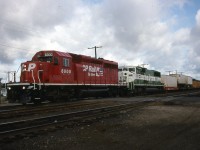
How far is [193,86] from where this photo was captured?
234ft

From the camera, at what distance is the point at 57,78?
67.2 feet

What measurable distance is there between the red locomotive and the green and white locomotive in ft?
17.4

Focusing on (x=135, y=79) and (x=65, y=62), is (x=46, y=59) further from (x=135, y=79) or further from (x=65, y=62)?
(x=135, y=79)

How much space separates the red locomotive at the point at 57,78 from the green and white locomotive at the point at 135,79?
17.4ft

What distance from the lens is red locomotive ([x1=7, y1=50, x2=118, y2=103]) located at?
1859cm

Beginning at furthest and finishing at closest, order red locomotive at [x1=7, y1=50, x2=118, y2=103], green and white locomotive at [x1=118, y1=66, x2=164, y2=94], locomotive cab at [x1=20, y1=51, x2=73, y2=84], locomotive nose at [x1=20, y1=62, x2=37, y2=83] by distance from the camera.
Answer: green and white locomotive at [x1=118, y1=66, x2=164, y2=94] < locomotive cab at [x1=20, y1=51, x2=73, y2=84] < locomotive nose at [x1=20, y1=62, x2=37, y2=83] < red locomotive at [x1=7, y1=50, x2=118, y2=103]

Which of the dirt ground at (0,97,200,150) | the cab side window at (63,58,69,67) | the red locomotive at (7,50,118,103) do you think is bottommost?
the dirt ground at (0,97,200,150)

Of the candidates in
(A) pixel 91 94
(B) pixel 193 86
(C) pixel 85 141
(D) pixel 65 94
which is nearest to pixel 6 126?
(C) pixel 85 141

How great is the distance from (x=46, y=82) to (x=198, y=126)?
40.1 feet

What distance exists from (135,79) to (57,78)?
1473cm

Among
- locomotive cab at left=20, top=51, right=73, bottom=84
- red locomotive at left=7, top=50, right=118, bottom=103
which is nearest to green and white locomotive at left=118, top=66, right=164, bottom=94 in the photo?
red locomotive at left=7, top=50, right=118, bottom=103

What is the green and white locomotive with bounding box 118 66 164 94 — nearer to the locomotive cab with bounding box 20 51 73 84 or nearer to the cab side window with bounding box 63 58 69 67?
the cab side window with bounding box 63 58 69 67

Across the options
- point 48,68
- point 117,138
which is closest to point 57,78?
point 48,68

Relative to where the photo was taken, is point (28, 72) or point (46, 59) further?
point (46, 59)
